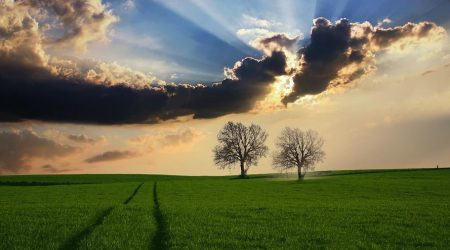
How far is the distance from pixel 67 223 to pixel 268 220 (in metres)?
11.1

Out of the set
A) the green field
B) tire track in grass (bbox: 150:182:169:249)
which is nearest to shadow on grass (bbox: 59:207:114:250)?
the green field

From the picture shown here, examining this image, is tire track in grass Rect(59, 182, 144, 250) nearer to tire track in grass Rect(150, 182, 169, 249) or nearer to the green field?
the green field

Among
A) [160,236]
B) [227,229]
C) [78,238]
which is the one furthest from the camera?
[227,229]

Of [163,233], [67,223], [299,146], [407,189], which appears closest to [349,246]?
[163,233]

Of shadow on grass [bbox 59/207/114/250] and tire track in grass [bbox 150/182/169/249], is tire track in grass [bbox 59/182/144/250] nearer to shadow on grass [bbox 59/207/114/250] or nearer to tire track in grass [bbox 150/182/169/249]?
shadow on grass [bbox 59/207/114/250]

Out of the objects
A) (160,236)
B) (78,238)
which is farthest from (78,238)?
(160,236)

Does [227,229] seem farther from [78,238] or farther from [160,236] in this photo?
[78,238]

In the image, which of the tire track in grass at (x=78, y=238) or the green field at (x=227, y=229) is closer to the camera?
the tire track in grass at (x=78, y=238)

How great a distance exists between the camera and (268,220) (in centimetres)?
2661

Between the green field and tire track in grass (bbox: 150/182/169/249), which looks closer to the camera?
tire track in grass (bbox: 150/182/169/249)

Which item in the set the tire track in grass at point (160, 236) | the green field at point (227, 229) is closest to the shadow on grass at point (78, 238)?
the green field at point (227, 229)

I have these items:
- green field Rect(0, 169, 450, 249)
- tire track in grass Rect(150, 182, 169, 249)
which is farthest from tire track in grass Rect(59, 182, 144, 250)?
tire track in grass Rect(150, 182, 169, 249)

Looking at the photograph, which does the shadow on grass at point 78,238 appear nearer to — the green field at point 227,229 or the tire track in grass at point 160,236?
the green field at point 227,229

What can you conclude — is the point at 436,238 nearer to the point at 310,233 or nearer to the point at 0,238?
the point at 310,233
